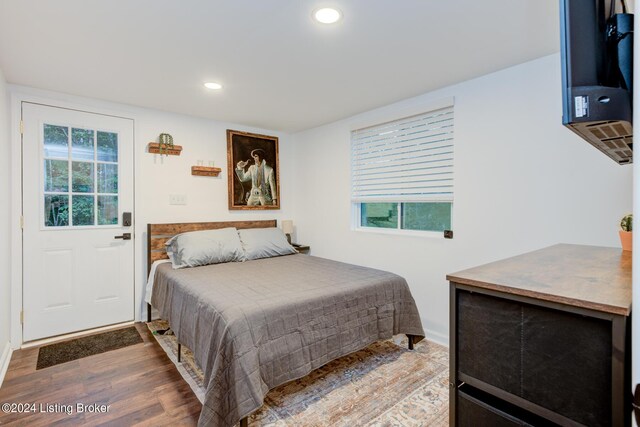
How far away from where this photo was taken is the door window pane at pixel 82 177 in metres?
3.02

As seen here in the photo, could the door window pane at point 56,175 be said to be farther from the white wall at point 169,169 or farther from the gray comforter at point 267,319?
the gray comforter at point 267,319

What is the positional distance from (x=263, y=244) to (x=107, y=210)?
1.59 metres

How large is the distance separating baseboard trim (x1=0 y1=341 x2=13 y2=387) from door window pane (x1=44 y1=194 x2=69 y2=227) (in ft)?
3.37

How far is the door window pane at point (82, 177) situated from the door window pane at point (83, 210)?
8cm

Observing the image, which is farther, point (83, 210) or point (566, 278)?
point (83, 210)

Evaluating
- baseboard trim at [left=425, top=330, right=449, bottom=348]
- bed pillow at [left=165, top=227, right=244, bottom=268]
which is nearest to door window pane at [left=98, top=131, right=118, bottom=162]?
bed pillow at [left=165, top=227, right=244, bottom=268]

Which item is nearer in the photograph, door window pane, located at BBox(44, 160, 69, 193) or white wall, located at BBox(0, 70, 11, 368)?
white wall, located at BBox(0, 70, 11, 368)

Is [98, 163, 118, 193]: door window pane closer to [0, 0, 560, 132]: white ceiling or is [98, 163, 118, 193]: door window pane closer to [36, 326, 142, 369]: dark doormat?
[0, 0, 560, 132]: white ceiling

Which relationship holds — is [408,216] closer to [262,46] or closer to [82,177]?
[262,46]

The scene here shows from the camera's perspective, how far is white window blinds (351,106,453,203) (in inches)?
113

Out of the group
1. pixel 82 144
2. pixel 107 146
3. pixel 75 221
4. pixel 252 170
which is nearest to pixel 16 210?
→ pixel 75 221

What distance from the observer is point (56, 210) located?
2.93 metres

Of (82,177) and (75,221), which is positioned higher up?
(82,177)

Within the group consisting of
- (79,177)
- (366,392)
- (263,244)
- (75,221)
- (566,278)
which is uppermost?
(79,177)
